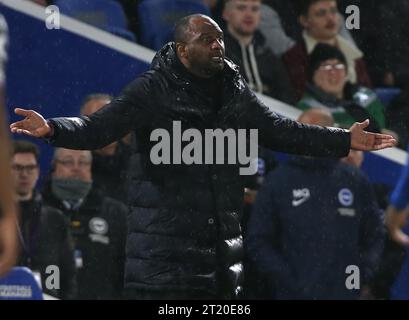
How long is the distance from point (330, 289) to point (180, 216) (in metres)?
1.82

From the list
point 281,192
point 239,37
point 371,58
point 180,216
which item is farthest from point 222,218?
point 371,58

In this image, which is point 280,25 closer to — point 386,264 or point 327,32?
point 327,32

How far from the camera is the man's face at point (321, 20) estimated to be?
7508 millimetres

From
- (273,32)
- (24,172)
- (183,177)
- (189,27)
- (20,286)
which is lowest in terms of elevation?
(20,286)

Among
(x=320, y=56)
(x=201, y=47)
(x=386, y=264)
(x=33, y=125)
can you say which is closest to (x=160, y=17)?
(x=320, y=56)

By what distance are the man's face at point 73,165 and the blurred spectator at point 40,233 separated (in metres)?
0.15

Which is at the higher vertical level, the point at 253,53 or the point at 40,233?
the point at 253,53

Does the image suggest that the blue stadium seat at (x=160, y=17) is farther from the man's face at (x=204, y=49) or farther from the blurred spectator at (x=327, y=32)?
the man's face at (x=204, y=49)

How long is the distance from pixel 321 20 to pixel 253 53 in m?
0.56

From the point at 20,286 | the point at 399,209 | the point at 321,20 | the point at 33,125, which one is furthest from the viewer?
the point at 321,20

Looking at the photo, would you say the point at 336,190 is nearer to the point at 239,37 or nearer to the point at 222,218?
the point at 239,37

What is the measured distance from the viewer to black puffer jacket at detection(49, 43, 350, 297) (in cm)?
492

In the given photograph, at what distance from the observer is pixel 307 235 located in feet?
21.5

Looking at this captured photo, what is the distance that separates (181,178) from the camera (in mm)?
4957
